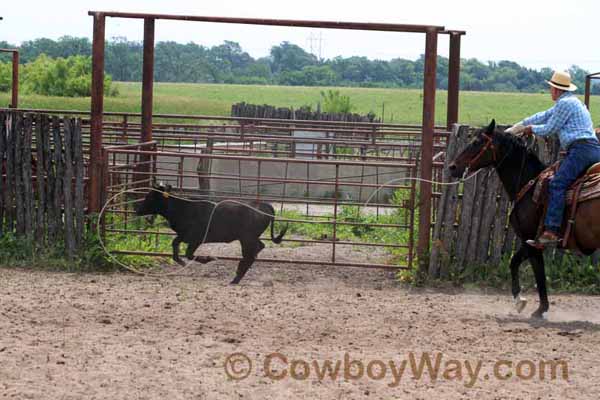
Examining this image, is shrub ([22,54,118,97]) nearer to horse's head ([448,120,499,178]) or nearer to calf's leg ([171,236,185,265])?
calf's leg ([171,236,185,265])

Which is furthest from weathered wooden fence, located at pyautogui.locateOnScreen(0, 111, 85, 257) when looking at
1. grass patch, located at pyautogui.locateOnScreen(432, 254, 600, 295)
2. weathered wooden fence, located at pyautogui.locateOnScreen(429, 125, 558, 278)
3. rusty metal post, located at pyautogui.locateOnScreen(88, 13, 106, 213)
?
grass patch, located at pyautogui.locateOnScreen(432, 254, 600, 295)

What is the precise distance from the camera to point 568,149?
8562 millimetres

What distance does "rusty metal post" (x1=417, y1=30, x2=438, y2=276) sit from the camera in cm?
1013

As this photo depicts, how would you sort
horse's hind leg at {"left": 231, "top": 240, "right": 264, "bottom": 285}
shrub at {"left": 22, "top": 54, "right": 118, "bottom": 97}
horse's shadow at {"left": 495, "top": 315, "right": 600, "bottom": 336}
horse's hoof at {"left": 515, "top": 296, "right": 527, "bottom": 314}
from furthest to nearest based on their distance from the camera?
1. shrub at {"left": 22, "top": 54, "right": 118, "bottom": 97}
2. horse's hind leg at {"left": 231, "top": 240, "right": 264, "bottom": 285}
3. horse's hoof at {"left": 515, "top": 296, "right": 527, "bottom": 314}
4. horse's shadow at {"left": 495, "top": 315, "right": 600, "bottom": 336}

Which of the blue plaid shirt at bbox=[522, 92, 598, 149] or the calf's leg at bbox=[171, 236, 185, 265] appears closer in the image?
the blue plaid shirt at bbox=[522, 92, 598, 149]

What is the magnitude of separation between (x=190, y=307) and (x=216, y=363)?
190cm

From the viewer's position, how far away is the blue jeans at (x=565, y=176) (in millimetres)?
8445

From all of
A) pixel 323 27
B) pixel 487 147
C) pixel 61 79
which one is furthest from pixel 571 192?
pixel 61 79

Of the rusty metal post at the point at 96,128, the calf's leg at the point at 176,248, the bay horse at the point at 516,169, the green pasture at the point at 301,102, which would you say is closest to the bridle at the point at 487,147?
the bay horse at the point at 516,169

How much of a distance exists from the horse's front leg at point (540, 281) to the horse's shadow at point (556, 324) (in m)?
0.16

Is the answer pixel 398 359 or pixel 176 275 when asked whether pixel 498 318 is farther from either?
pixel 176 275

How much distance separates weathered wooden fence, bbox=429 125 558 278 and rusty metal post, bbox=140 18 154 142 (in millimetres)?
3497

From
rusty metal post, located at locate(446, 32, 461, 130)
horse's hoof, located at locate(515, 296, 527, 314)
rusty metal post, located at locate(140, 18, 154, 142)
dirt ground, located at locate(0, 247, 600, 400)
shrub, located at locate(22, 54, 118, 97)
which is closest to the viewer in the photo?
dirt ground, located at locate(0, 247, 600, 400)

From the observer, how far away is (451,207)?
400 inches
